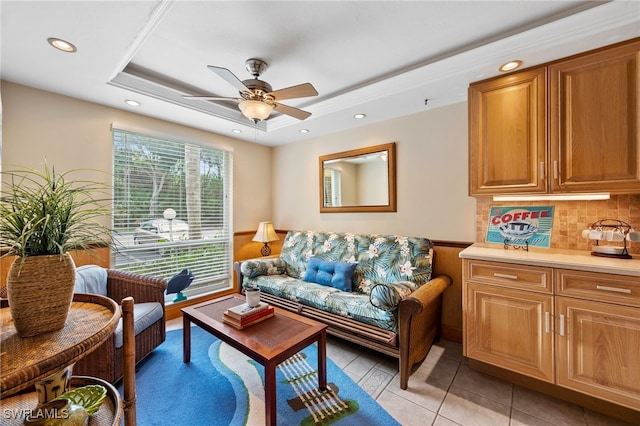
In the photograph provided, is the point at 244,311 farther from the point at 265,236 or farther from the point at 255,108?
the point at 265,236

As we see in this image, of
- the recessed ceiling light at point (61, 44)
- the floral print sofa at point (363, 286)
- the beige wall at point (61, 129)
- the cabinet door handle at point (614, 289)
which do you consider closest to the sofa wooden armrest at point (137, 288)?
the floral print sofa at point (363, 286)

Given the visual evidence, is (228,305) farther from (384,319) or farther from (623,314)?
(623,314)

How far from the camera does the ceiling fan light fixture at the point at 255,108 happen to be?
2016 mm

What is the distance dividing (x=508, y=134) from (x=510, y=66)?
489 mm

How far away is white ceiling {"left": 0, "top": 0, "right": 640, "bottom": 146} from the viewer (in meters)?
1.56

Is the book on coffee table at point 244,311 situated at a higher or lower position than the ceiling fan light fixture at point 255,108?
lower

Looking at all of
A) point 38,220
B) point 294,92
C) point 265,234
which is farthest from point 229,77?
point 265,234

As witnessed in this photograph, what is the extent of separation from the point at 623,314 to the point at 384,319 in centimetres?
140

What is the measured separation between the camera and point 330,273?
293cm

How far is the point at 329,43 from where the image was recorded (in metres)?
1.94

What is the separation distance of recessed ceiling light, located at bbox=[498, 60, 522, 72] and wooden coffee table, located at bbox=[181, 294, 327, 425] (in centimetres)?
233

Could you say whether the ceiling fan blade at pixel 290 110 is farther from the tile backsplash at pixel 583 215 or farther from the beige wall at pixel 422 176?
the tile backsplash at pixel 583 215

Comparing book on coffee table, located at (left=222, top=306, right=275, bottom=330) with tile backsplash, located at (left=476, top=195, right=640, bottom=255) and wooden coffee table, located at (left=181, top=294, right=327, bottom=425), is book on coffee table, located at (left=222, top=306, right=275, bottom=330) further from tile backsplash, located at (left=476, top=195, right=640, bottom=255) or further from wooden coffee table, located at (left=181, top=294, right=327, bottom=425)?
tile backsplash, located at (left=476, top=195, right=640, bottom=255)

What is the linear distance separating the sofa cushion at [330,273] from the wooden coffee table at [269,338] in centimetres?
83
